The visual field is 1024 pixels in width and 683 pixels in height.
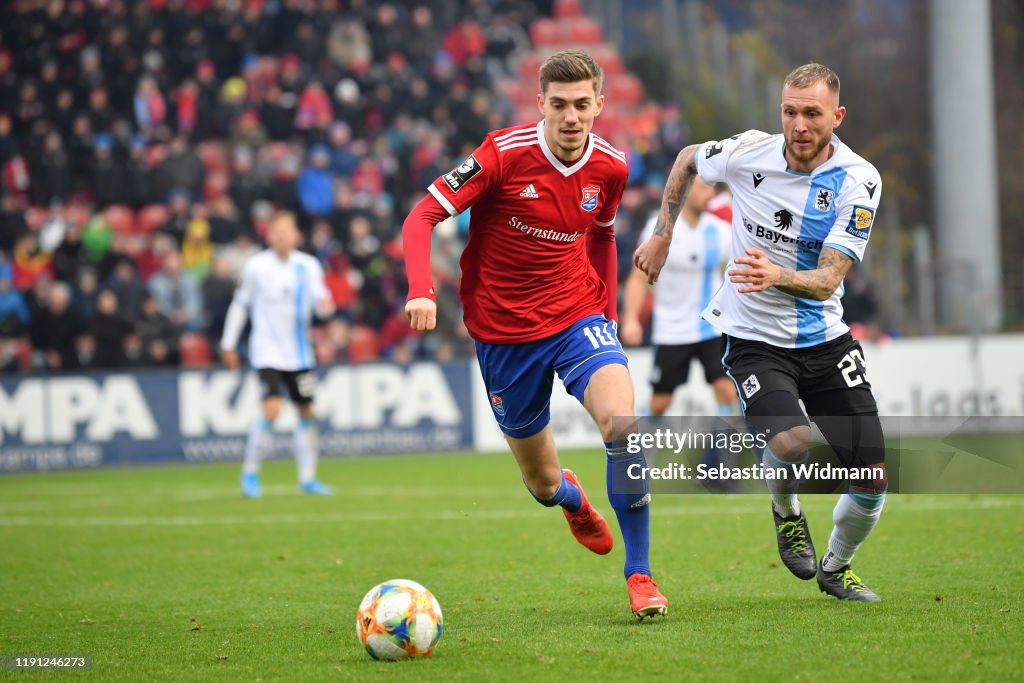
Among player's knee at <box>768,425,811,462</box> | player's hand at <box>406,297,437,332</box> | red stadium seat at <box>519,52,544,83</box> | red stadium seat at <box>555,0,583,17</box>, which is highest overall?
red stadium seat at <box>555,0,583,17</box>

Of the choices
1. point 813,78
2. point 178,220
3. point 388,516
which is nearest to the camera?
point 813,78

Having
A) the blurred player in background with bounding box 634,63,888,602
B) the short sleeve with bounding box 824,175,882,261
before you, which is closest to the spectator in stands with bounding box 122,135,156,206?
the blurred player in background with bounding box 634,63,888,602

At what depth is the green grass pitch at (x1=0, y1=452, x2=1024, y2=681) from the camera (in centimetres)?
552

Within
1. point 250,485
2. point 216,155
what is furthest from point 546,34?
point 250,485

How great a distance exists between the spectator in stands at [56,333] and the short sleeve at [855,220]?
45.2ft

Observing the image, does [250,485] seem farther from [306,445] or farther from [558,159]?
[558,159]

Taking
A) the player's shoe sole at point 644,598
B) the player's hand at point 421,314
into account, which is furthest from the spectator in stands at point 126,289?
the player's shoe sole at point 644,598

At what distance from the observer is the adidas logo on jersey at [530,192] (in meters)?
6.79

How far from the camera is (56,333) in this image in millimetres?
18156

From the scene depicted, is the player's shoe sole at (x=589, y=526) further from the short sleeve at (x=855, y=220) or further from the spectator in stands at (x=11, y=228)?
the spectator in stands at (x=11, y=228)

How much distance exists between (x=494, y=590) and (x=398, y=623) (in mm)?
2017

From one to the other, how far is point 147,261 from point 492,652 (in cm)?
1473

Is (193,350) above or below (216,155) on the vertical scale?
below

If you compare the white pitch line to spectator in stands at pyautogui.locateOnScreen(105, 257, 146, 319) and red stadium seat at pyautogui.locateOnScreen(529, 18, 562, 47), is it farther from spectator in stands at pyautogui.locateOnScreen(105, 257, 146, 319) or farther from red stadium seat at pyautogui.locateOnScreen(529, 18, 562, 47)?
red stadium seat at pyautogui.locateOnScreen(529, 18, 562, 47)
